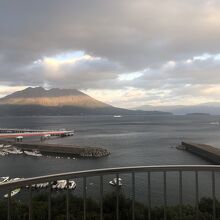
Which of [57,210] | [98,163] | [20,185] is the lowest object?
[98,163]

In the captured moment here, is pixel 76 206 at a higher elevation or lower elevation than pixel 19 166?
higher

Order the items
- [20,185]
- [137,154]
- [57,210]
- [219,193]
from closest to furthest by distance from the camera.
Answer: [20,185] → [57,210] → [219,193] → [137,154]

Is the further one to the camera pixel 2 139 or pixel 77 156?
pixel 2 139

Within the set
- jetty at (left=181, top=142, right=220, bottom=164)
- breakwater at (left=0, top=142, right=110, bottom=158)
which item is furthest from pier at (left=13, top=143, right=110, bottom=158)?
jetty at (left=181, top=142, right=220, bottom=164)

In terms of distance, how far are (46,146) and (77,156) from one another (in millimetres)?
7873

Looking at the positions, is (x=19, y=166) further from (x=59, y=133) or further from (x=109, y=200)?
(x=59, y=133)

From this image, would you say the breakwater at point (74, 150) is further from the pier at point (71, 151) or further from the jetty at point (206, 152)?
the jetty at point (206, 152)

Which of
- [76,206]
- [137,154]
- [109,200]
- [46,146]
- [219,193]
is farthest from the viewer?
[46,146]

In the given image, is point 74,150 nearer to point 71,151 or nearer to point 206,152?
point 71,151

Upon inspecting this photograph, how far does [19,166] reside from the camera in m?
31.9

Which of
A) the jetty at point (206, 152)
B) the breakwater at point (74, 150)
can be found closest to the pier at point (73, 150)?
the breakwater at point (74, 150)

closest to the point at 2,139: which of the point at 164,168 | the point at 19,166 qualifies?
the point at 19,166

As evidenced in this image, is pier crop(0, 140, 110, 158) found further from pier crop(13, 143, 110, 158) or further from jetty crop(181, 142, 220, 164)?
jetty crop(181, 142, 220, 164)

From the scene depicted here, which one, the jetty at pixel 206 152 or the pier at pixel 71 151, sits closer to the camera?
the jetty at pixel 206 152
